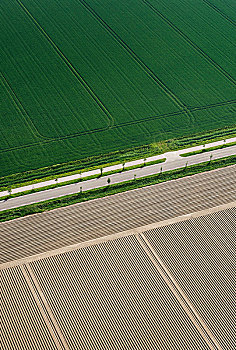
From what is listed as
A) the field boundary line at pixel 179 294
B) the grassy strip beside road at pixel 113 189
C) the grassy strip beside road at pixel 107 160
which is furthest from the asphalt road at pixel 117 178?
the field boundary line at pixel 179 294

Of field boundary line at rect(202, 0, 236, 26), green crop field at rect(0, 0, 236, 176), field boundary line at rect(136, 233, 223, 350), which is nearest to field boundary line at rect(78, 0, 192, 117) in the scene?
green crop field at rect(0, 0, 236, 176)

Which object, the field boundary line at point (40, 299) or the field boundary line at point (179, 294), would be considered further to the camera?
the field boundary line at point (179, 294)

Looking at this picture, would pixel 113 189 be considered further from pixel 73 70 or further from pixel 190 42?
pixel 190 42

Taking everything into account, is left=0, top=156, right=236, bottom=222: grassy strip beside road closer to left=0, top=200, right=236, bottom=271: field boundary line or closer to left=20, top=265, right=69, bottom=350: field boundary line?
left=0, top=200, right=236, bottom=271: field boundary line

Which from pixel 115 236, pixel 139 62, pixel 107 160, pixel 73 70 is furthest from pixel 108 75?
pixel 115 236

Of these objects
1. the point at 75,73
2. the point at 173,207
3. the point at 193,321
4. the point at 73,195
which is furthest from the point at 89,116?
the point at 193,321

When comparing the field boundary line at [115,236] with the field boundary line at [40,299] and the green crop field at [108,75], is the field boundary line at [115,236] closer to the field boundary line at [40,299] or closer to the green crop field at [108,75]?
the field boundary line at [40,299]

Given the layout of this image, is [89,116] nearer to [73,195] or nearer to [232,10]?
[73,195]
